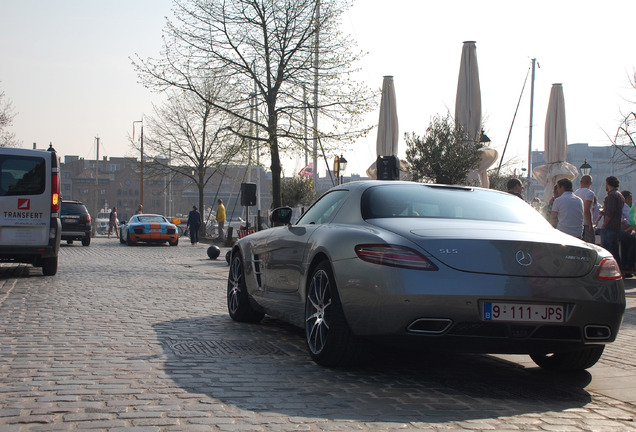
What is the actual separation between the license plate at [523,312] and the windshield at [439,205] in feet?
3.35

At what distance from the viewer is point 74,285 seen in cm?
1366

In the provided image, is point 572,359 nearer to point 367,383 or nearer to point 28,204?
point 367,383

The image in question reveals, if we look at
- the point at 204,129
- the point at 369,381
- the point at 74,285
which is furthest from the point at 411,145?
the point at 204,129

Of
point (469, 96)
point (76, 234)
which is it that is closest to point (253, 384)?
point (469, 96)

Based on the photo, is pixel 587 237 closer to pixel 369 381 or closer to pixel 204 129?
pixel 369 381

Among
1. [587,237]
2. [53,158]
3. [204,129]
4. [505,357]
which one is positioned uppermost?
[204,129]

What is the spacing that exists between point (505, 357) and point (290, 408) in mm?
2994

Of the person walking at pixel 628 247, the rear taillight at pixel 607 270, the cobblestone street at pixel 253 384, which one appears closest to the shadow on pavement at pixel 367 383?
the cobblestone street at pixel 253 384

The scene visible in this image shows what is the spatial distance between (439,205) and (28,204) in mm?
9943

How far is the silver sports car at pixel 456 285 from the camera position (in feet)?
17.5

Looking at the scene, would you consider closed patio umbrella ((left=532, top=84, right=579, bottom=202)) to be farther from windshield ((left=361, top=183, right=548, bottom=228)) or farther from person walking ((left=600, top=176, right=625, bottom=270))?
windshield ((left=361, top=183, right=548, bottom=228))

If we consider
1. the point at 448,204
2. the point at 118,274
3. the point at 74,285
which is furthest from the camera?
the point at 118,274

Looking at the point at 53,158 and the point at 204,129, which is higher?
the point at 204,129

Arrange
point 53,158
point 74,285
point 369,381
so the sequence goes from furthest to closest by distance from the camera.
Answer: point 53,158 → point 74,285 → point 369,381
